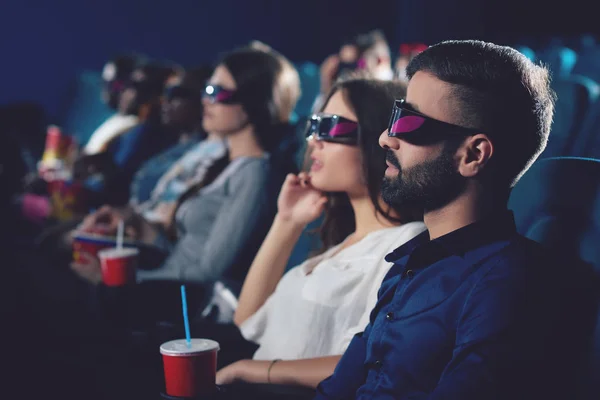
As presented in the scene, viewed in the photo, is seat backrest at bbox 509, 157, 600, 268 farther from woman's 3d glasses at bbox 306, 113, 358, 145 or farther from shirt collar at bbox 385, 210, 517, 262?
woman's 3d glasses at bbox 306, 113, 358, 145

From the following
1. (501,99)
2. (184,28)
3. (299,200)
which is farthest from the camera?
(184,28)

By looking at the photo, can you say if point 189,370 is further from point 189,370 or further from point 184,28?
point 184,28

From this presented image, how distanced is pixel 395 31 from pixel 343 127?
5943 mm

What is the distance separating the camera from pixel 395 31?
7293 mm

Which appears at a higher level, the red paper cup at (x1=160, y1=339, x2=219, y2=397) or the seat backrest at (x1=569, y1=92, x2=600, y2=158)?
the seat backrest at (x1=569, y1=92, x2=600, y2=158)

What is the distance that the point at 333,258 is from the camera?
1646 mm

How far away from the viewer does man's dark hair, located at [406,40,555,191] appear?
107cm

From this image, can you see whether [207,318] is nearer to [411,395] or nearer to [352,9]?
[411,395]

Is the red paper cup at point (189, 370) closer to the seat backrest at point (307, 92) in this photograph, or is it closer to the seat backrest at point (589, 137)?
the seat backrest at point (589, 137)

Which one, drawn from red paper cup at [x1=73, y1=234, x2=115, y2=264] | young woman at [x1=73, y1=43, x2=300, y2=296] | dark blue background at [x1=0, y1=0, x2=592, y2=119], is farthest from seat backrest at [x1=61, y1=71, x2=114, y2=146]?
young woman at [x1=73, y1=43, x2=300, y2=296]

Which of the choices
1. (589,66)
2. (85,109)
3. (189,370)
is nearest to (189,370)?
(189,370)

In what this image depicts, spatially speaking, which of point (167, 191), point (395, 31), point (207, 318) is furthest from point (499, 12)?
point (207, 318)

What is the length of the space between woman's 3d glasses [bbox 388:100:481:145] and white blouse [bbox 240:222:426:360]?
373mm

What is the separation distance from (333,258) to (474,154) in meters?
0.62
